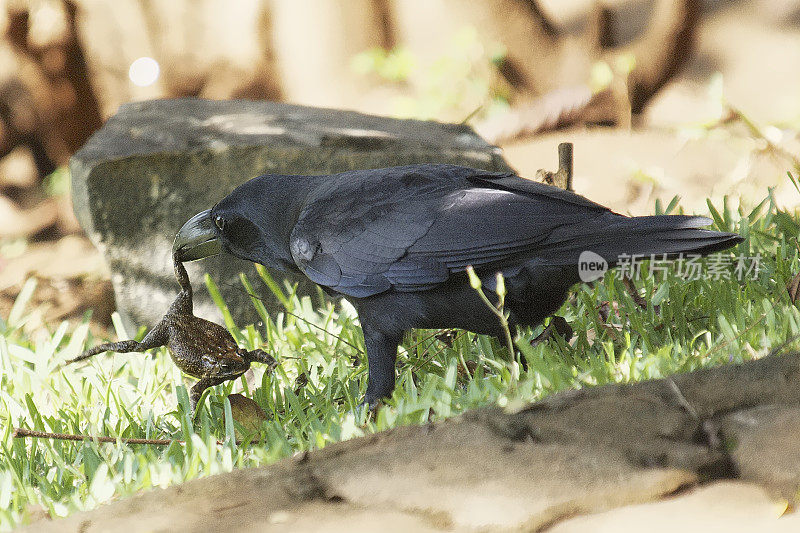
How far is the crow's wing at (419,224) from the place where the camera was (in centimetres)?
250

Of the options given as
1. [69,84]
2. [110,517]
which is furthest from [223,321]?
[69,84]

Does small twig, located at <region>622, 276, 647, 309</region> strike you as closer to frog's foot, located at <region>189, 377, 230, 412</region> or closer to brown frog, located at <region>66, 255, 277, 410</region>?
brown frog, located at <region>66, 255, 277, 410</region>

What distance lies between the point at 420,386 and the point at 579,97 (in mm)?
4394

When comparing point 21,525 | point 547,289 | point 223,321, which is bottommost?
point 223,321

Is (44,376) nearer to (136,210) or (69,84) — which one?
(136,210)

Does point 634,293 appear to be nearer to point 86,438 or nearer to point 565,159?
point 565,159

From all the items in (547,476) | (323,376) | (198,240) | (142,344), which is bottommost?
(323,376)

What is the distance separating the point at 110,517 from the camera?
69.8 inches

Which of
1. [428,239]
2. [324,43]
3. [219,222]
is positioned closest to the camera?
[428,239]

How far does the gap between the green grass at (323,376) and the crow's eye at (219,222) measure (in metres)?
0.51

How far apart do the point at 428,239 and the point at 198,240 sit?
85cm

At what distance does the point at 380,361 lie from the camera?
2.76 meters

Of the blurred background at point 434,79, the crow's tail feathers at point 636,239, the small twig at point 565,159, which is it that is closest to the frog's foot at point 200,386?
the crow's tail feathers at point 636,239

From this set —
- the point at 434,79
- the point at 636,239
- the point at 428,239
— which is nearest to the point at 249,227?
the point at 428,239
